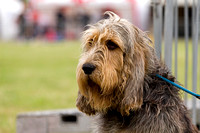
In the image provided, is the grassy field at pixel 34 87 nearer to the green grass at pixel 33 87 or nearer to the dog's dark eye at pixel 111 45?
the green grass at pixel 33 87

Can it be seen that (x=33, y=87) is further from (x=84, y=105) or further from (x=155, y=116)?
(x=155, y=116)

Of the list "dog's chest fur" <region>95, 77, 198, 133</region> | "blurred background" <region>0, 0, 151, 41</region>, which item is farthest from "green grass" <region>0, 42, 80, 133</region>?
"blurred background" <region>0, 0, 151, 41</region>

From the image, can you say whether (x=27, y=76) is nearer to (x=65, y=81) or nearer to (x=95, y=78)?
(x=65, y=81)

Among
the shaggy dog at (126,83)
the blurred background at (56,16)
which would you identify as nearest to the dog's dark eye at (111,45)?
the shaggy dog at (126,83)

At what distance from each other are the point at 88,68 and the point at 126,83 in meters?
0.39

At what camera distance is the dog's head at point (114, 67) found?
3.45m

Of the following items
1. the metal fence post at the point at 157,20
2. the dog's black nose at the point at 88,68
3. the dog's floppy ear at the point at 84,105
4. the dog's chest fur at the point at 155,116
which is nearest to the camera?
the dog's black nose at the point at 88,68

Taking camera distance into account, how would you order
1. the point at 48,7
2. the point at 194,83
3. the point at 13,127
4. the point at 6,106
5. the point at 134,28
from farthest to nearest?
1. the point at 48,7
2. the point at 6,106
3. the point at 13,127
4. the point at 194,83
5. the point at 134,28

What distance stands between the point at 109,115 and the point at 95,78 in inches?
22.8

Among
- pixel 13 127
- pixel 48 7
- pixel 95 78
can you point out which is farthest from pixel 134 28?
pixel 48 7

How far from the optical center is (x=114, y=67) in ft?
11.5

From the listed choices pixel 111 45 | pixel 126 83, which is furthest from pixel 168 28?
pixel 126 83

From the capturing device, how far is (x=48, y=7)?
34062mm

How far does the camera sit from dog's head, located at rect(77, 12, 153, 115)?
3.45 metres
